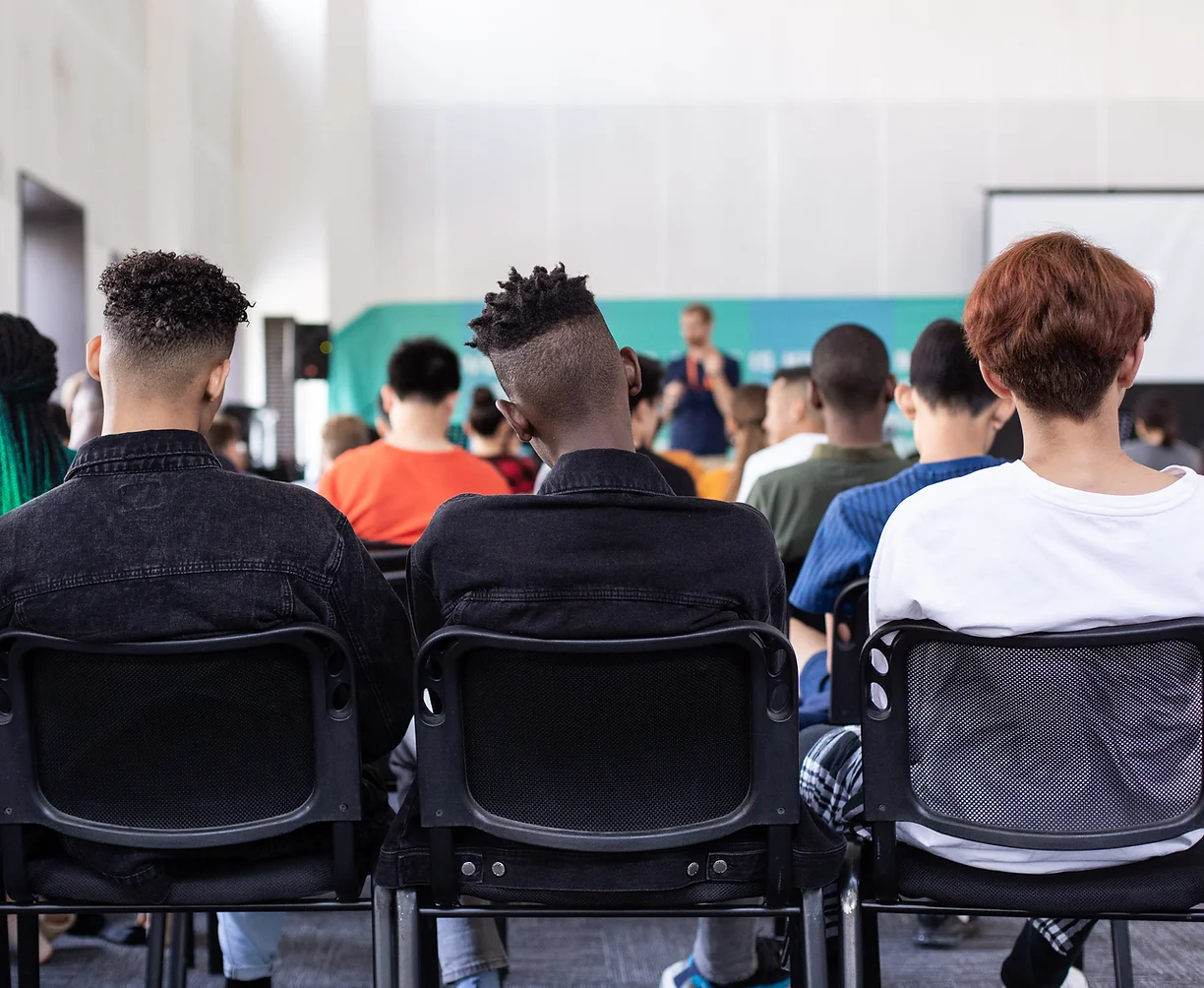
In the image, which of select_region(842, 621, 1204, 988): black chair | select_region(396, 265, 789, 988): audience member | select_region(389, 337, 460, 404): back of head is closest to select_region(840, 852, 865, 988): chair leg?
select_region(842, 621, 1204, 988): black chair

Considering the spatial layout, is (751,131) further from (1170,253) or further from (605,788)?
(605,788)

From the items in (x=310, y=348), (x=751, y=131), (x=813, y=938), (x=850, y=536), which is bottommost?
(x=813, y=938)

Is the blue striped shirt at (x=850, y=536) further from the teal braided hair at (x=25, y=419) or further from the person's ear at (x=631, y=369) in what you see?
the teal braided hair at (x=25, y=419)

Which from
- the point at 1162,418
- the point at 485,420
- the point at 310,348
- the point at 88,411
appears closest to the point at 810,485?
the point at 88,411

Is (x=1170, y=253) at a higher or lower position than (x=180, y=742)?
higher

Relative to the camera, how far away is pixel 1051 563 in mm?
1285

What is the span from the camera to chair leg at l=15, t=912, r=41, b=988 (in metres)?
1.57

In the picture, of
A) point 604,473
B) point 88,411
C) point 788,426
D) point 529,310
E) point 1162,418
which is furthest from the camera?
point 1162,418

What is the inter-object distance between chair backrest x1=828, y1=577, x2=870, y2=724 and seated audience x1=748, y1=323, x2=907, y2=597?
56 centimetres

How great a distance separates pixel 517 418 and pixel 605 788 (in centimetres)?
49

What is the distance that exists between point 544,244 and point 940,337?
7.36m

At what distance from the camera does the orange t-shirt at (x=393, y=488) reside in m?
2.71

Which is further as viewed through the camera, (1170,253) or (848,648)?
(1170,253)

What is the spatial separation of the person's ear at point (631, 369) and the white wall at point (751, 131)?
7.68 m
